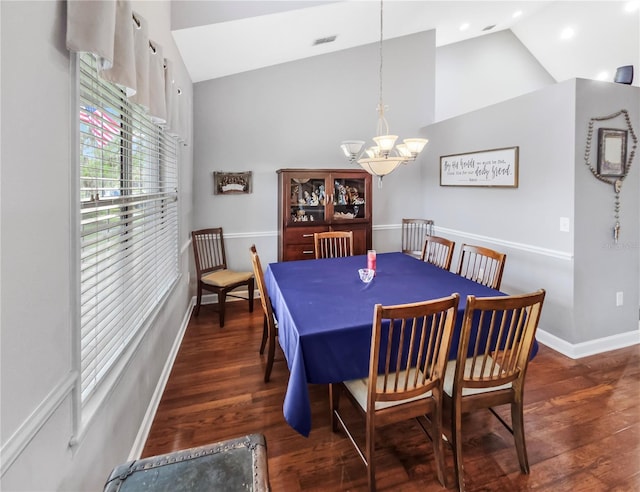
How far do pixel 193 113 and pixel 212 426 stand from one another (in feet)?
11.1

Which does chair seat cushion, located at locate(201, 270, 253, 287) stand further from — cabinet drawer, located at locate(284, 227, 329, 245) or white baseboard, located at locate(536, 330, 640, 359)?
white baseboard, located at locate(536, 330, 640, 359)

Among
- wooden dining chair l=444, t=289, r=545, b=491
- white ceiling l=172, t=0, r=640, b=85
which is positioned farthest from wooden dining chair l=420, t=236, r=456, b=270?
white ceiling l=172, t=0, r=640, b=85

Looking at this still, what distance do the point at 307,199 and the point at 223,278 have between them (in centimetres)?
133

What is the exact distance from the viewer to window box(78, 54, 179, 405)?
132 centimetres

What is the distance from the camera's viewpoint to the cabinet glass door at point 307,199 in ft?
13.3

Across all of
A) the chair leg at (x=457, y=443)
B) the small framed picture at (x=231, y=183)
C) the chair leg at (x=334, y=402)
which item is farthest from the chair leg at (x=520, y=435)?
the small framed picture at (x=231, y=183)

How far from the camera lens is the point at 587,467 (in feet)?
5.73

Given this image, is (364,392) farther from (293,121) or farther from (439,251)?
(293,121)

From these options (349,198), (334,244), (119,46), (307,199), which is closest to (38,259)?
(119,46)

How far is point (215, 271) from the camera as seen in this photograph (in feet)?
13.4

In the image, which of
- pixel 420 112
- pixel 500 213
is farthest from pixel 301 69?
pixel 500 213

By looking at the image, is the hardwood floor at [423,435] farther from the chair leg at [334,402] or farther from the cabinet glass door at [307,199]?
the cabinet glass door at [307,199]

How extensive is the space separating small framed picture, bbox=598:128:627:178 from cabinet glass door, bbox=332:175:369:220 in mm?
2263

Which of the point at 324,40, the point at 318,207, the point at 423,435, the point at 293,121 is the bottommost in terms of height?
the point at 423,435
